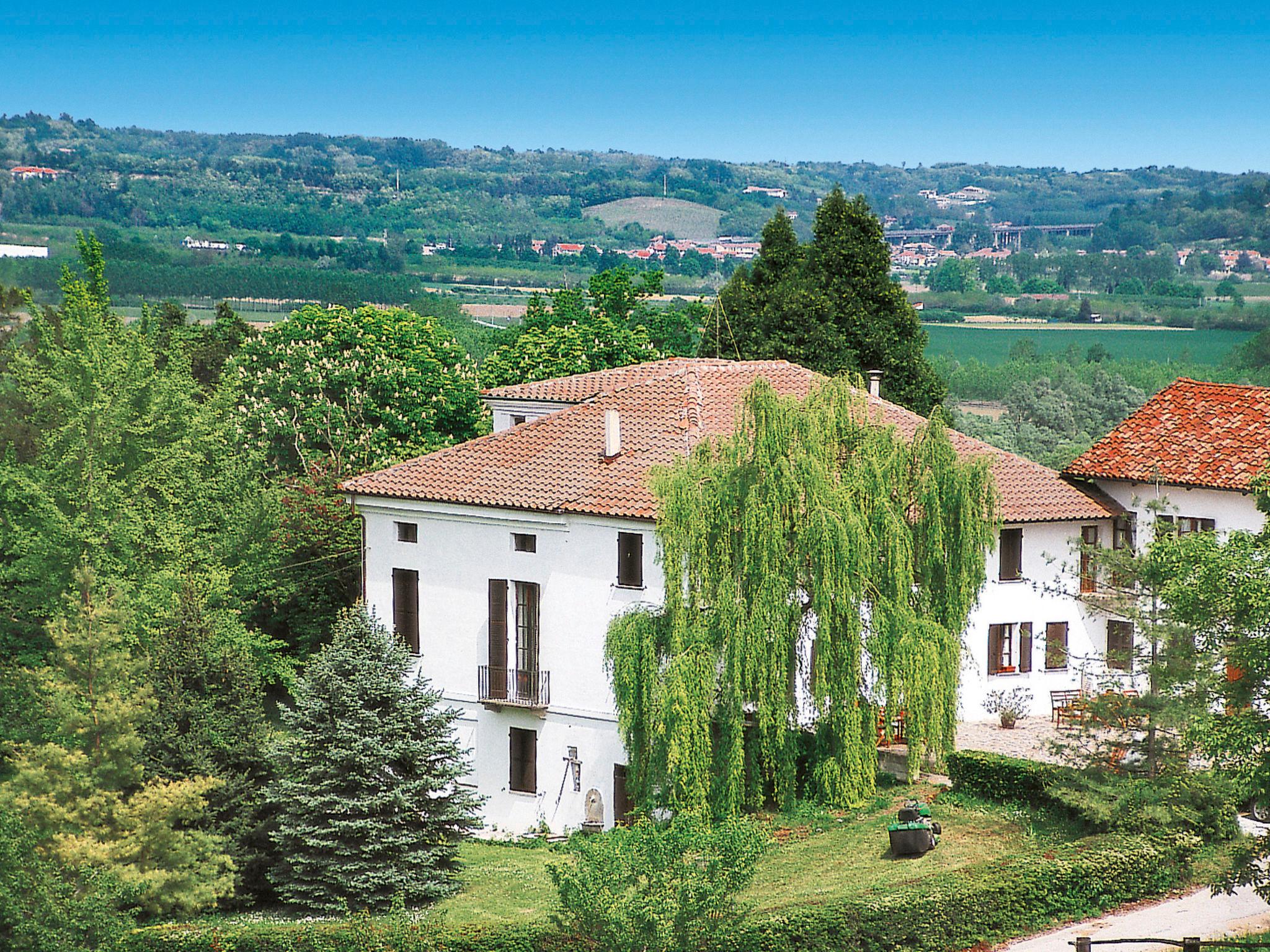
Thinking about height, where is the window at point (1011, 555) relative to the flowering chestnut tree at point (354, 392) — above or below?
below

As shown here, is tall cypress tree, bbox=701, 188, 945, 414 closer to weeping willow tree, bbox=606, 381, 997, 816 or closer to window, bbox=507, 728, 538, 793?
window, bbox=507, 728, 538, 793

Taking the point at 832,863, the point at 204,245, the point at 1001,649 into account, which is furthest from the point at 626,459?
the point at 204,245

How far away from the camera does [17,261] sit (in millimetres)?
137500

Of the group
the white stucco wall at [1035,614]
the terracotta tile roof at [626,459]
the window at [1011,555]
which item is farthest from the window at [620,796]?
the window at [1011,555]

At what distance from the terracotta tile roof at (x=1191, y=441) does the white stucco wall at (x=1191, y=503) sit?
0.83 feet

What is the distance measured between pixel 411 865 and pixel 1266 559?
13.9m

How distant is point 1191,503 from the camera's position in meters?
36.5

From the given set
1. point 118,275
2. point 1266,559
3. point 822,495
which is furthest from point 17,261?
point 1266,559

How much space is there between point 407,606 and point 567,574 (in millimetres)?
4270

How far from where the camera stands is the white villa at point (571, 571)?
1320 inches

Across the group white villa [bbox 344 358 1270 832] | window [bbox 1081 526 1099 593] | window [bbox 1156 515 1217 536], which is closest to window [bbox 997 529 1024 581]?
white villa [bbox 344 358 1270 832]

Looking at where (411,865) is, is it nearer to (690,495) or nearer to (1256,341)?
(690,495)

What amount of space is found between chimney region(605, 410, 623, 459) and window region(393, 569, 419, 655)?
493cm

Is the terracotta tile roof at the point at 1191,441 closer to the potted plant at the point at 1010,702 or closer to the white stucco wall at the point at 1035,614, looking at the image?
the white stucco wall at the point at 1035,614
